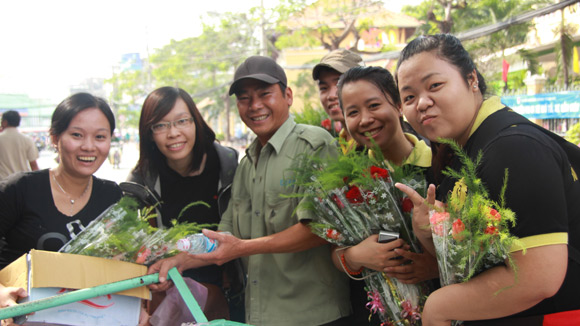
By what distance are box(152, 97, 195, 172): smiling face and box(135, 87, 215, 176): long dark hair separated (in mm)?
31

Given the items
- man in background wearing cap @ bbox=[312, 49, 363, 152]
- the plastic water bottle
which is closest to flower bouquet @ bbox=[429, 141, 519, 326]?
the plastic water bottle

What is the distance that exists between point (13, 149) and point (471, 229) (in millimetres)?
8412

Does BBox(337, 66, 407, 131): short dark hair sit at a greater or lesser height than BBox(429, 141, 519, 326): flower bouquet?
greater

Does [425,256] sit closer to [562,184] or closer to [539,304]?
[539,304]

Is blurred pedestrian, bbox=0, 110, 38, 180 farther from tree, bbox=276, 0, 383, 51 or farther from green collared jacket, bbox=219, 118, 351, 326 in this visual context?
tree, bbox=276, 0, 383, 51

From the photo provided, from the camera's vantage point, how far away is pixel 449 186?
190cm

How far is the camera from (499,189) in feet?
5.11

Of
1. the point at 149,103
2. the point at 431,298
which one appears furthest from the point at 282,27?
the point at 431,298

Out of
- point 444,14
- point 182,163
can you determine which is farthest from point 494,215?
point 444,14

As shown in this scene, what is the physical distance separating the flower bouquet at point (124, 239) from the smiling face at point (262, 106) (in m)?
0.80

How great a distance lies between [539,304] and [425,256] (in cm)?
52

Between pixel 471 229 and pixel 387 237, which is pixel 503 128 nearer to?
pixel 471 229

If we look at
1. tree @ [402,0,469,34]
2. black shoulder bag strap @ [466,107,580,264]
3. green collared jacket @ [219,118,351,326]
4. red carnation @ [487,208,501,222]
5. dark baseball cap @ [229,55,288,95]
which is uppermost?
tree @ [402,0,469,34]

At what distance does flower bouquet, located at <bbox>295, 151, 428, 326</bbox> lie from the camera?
6.86ft
